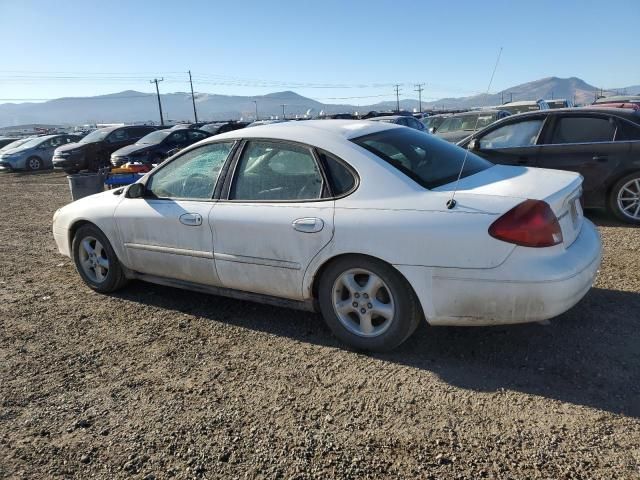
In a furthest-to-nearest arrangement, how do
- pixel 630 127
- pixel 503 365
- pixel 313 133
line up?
pixel 630 127
pixel 313 133
pixel 503 365

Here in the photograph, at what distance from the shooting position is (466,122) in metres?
14.7

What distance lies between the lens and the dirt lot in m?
2.44

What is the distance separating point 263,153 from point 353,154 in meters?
0.78

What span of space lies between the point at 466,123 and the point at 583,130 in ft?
26.4

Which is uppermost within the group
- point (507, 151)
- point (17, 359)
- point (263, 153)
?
point (263, 153)

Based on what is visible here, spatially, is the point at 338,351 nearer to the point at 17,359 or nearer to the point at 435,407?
the point at 435,407

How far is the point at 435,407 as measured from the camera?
282cm

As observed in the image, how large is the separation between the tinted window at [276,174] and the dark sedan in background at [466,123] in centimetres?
1097

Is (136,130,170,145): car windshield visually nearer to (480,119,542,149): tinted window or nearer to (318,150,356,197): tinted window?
(480,119,542,149): tinted window

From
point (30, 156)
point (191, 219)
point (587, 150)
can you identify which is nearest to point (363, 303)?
point (191, 219)

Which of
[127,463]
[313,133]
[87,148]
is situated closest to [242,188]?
[313,133]

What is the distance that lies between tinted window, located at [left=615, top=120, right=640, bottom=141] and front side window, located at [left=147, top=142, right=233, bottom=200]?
5191 mm

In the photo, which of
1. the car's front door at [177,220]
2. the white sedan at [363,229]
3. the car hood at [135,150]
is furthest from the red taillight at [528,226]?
the car hood at [135,150]

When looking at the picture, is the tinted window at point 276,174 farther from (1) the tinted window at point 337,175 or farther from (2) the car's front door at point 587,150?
(2) the car's front door at point 587,150
